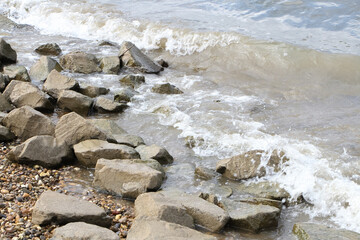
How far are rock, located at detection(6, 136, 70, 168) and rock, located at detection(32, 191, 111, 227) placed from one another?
47.7 inches

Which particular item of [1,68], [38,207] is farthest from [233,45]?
[38,207]

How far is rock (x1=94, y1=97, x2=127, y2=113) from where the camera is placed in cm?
827

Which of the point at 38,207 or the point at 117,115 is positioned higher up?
the point at 38,207

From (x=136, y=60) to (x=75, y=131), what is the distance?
4.65m

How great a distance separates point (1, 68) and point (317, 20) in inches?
364

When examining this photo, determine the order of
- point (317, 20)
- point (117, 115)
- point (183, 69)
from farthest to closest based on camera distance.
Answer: point (317, 20) < point (183, 69) < point (117, 115)

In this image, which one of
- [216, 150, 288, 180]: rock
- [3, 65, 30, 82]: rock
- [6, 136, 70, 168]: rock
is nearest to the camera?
[6, 136, 70, 168]: rock

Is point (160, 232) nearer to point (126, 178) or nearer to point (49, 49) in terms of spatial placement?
point (126, 178)

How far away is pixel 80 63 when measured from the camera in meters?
10.4

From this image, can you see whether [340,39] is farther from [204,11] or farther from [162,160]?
[162,160]

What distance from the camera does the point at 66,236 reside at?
402 centimetres

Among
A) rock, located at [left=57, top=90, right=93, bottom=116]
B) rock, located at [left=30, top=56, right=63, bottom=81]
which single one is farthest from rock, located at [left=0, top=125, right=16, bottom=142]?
rock, located at [left=30, top=56, right=63, bottom=81]

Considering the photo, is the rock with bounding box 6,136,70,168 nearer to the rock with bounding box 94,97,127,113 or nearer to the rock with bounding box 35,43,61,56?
the rock with bounding box 94,97,127,113

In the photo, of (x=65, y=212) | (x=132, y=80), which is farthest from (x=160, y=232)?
(x=132, y=80)
